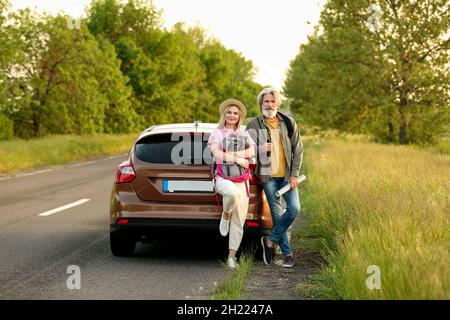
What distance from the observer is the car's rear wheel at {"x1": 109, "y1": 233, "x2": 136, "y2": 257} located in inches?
313

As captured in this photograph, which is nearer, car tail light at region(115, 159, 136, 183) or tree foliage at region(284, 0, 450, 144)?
car tail light at region(115, 159, 136, 183)

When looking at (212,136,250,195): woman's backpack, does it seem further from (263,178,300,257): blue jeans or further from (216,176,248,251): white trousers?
(263,178,300,257): blue jeans

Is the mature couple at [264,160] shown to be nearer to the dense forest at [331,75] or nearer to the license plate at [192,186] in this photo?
the license plate at [192,186]

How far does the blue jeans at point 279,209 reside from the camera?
293 inches

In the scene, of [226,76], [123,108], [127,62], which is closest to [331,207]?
[123,108]

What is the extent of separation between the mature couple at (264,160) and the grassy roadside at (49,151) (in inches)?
649

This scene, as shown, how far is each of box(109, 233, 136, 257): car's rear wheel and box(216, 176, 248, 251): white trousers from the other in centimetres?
131

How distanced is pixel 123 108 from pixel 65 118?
1460 centimetres

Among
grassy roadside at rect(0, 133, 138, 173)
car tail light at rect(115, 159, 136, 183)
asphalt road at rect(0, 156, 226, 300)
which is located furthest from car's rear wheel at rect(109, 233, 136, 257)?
grassy roadside at rect(0, 133, 138, 173)

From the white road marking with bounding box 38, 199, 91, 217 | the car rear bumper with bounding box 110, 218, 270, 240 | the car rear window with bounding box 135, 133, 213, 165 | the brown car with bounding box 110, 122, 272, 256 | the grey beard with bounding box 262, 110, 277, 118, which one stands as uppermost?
the grey beard with bounding box 262, 110, 277, 118

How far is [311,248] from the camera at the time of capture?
8.63m

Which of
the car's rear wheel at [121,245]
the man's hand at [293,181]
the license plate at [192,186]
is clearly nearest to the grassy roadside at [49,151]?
the car's rear wheel at [121,245]
